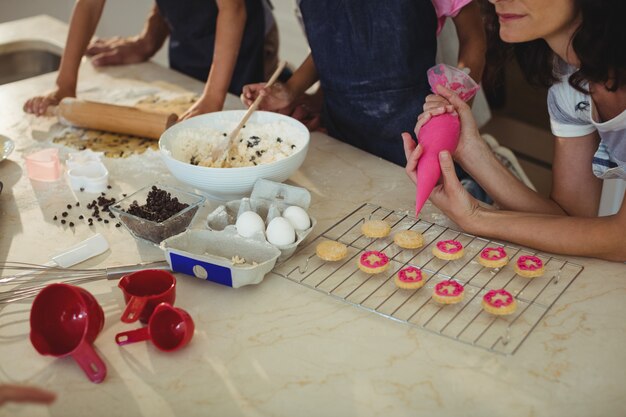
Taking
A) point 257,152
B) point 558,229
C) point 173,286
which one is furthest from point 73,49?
point 558,229

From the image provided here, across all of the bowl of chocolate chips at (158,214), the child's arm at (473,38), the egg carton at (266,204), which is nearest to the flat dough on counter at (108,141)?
the bowl of chocolate chips at (158,214)

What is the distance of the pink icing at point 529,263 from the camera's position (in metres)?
1.28

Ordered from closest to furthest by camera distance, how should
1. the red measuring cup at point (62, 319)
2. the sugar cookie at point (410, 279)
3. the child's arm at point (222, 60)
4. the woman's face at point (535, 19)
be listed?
the red measuring cup at point (62, 319) < the sugar cookie at point (410, 279) < the woman's face at point (535, 19) < the child's arm at point (222, 60)

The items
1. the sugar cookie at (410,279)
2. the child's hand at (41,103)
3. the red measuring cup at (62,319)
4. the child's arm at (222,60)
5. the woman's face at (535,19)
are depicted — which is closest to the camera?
the red measuring cup at (62,319)

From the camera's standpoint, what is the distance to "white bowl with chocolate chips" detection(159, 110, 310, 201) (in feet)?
5.08

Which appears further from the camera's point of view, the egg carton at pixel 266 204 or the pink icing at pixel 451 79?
the pink icing at pixel 451 79

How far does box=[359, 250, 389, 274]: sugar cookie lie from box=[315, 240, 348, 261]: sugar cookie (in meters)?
0.05

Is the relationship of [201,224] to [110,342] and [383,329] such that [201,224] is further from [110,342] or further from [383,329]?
[383,329]

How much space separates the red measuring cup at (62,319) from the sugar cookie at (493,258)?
696 millimetres

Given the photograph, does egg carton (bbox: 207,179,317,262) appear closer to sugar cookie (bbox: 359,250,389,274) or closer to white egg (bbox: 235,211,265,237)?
white egg (bbox: 235,211,265,237)

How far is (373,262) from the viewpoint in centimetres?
130

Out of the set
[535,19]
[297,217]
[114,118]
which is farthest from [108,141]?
[535,19]

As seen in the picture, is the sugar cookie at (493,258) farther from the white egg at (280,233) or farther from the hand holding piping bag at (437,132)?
the white egg at (280,233)

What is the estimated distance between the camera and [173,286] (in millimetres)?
1219
